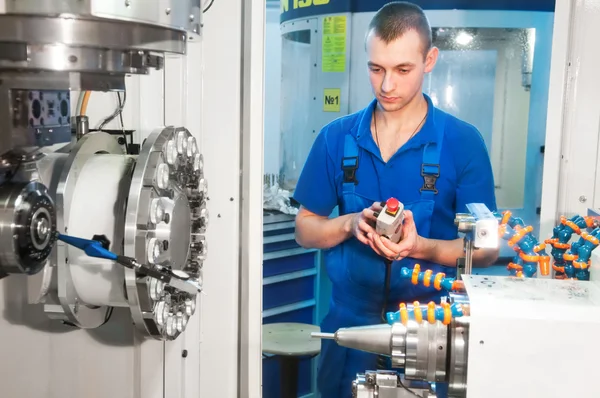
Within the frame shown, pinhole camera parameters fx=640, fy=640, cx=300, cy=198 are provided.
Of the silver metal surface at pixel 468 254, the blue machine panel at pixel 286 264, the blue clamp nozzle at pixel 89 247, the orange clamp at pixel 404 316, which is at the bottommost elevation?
the blue machine panel at pixel 286 264

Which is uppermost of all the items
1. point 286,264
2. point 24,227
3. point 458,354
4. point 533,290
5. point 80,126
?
point 80,126

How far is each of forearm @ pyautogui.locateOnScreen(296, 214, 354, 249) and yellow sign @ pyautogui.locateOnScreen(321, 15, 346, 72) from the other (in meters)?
0.50

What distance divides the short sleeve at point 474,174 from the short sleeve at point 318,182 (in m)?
0.40

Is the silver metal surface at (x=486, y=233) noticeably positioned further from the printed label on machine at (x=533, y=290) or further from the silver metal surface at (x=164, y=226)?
the silver metal surface at (x=164, y=226)

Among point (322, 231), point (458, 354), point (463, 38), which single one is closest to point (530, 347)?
point (458, 354)

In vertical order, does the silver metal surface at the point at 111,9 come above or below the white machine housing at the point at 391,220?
above

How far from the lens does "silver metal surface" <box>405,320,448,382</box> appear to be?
119 centimetres

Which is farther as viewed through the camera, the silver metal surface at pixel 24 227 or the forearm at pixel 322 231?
the forearm at pixel 322 231

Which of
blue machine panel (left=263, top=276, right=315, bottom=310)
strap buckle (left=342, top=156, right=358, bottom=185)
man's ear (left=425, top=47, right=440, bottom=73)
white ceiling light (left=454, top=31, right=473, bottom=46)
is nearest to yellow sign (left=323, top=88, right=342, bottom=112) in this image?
strap buckle (left=342, top=156, right=358, bottom=185)

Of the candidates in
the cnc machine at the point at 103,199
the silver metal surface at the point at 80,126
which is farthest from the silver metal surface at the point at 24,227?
the silver metal surface at the point at 80,126

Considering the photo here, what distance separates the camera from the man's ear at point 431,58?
2.01 meters

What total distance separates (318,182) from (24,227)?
3.88 feet

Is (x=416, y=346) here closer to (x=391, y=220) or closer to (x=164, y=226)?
(x=164, y=226)

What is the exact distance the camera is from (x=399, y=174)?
6.52 feet
